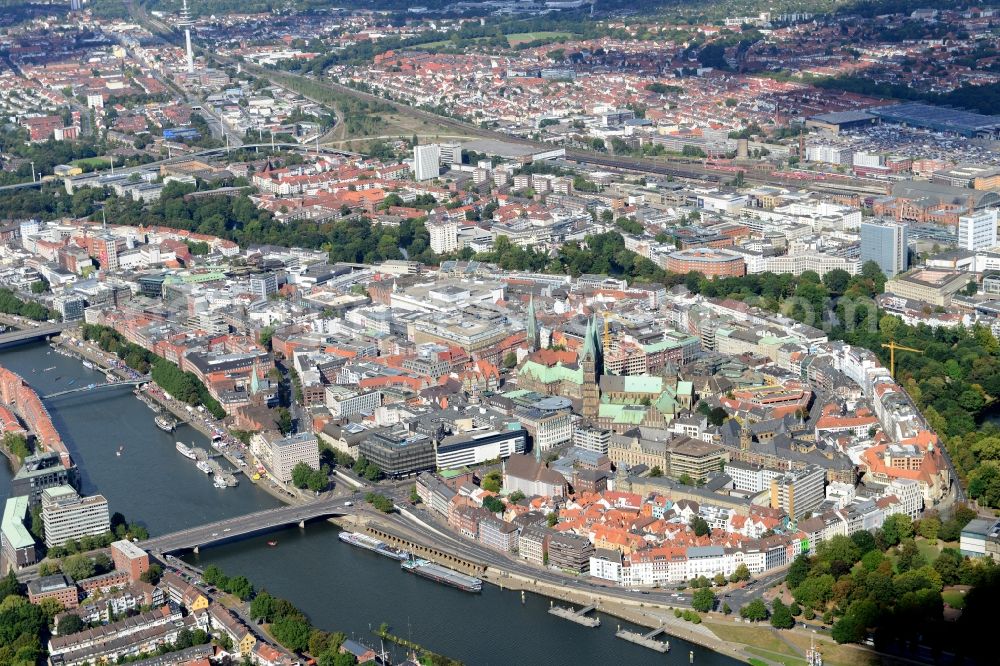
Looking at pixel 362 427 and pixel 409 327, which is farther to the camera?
pixel 409 327

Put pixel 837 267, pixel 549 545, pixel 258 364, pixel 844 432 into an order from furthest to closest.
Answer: pixel 837 267 → pixel 258 364 → pixel 844 432 → pixel 549 545

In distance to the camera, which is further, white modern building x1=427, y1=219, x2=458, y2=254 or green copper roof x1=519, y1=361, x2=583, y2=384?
white modern building x1=427, y1=219, x2=458, y2=254

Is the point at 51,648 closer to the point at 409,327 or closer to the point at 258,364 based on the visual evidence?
the point at 258,364

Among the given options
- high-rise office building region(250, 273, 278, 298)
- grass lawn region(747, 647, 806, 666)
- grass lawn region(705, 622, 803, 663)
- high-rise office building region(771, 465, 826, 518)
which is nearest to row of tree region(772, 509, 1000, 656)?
grass lawn region(705, 622, 803, 663)

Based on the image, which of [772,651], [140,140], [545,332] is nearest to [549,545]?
[772,651]

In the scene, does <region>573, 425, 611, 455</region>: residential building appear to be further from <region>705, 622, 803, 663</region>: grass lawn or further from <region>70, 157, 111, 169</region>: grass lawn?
<region>70, 157, 111, 169</region>: grass lawn

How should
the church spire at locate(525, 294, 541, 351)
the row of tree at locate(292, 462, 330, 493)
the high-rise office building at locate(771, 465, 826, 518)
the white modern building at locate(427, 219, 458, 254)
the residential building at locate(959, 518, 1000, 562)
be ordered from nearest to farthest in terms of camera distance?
the residential building at locate(959, 518, 1000, 562)
the high-rise office building at locate(771, 465, 826, 518)
the row of tree at locate(292, 462, 330, 493)
the church spire at locate(525, 294, 541, 351)
the white modern building at locate(427, 219, 458, 254)
